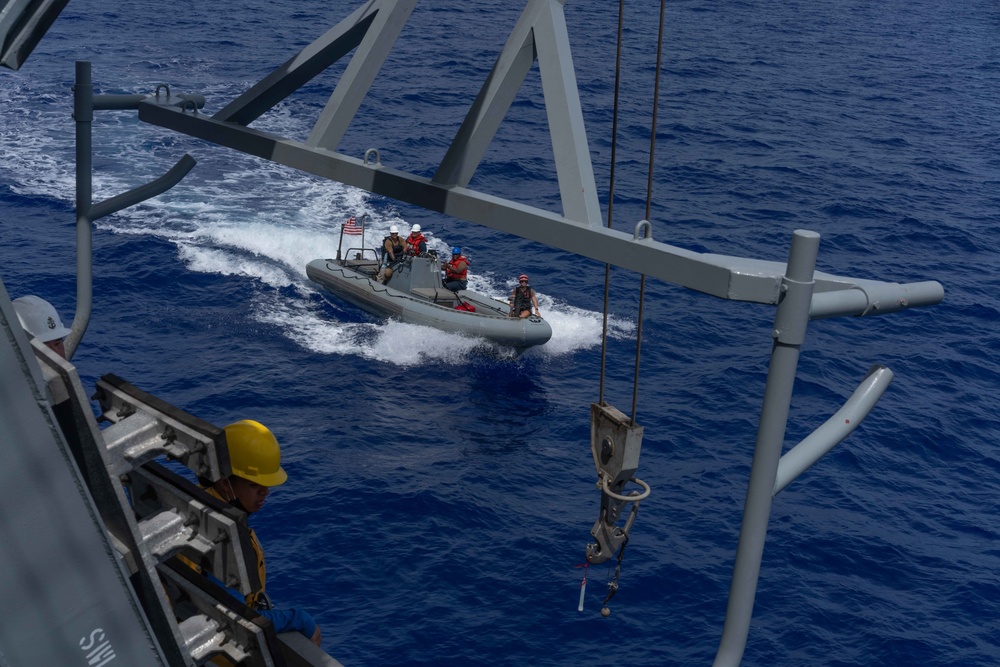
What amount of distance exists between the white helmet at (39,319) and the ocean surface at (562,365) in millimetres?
13820

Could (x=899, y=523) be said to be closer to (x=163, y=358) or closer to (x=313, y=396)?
(x=313, y=396)

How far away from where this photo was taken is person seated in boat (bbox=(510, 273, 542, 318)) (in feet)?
95.1

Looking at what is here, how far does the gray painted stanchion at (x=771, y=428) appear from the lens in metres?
4.87

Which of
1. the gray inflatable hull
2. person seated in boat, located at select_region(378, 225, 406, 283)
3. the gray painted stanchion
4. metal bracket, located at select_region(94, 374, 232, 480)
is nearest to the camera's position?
metal bracket, located at select_region(94, 374, 232, 480)

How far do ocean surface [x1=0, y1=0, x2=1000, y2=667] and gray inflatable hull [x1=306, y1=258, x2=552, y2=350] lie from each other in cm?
49

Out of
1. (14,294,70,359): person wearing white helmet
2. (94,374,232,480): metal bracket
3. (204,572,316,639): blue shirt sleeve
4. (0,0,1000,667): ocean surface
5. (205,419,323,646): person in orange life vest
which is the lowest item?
(0,0,1000,667): ocean surface

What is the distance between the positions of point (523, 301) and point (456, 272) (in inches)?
106

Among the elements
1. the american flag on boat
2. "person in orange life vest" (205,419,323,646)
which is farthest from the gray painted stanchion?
the american flag on boat

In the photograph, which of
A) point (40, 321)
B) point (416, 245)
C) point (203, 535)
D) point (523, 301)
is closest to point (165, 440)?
point (203, 535)

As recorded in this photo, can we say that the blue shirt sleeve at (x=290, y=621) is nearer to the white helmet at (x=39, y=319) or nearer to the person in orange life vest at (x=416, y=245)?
the white helmet at (x=39, y=319)

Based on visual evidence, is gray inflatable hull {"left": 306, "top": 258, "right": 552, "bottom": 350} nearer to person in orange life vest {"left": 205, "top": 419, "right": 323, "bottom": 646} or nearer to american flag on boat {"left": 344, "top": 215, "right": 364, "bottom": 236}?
american flag on boat {"left": 344, "top": 215, "right": 364, "bottom": 236}

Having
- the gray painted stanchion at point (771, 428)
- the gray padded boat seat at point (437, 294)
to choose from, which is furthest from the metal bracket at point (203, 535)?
the gray padded boat seat at point (437, 294)

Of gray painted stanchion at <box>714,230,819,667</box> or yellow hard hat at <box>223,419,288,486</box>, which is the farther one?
yellow hard hat at <box>223,419,288,486</box>

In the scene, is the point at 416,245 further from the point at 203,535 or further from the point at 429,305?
the point at 203,535
